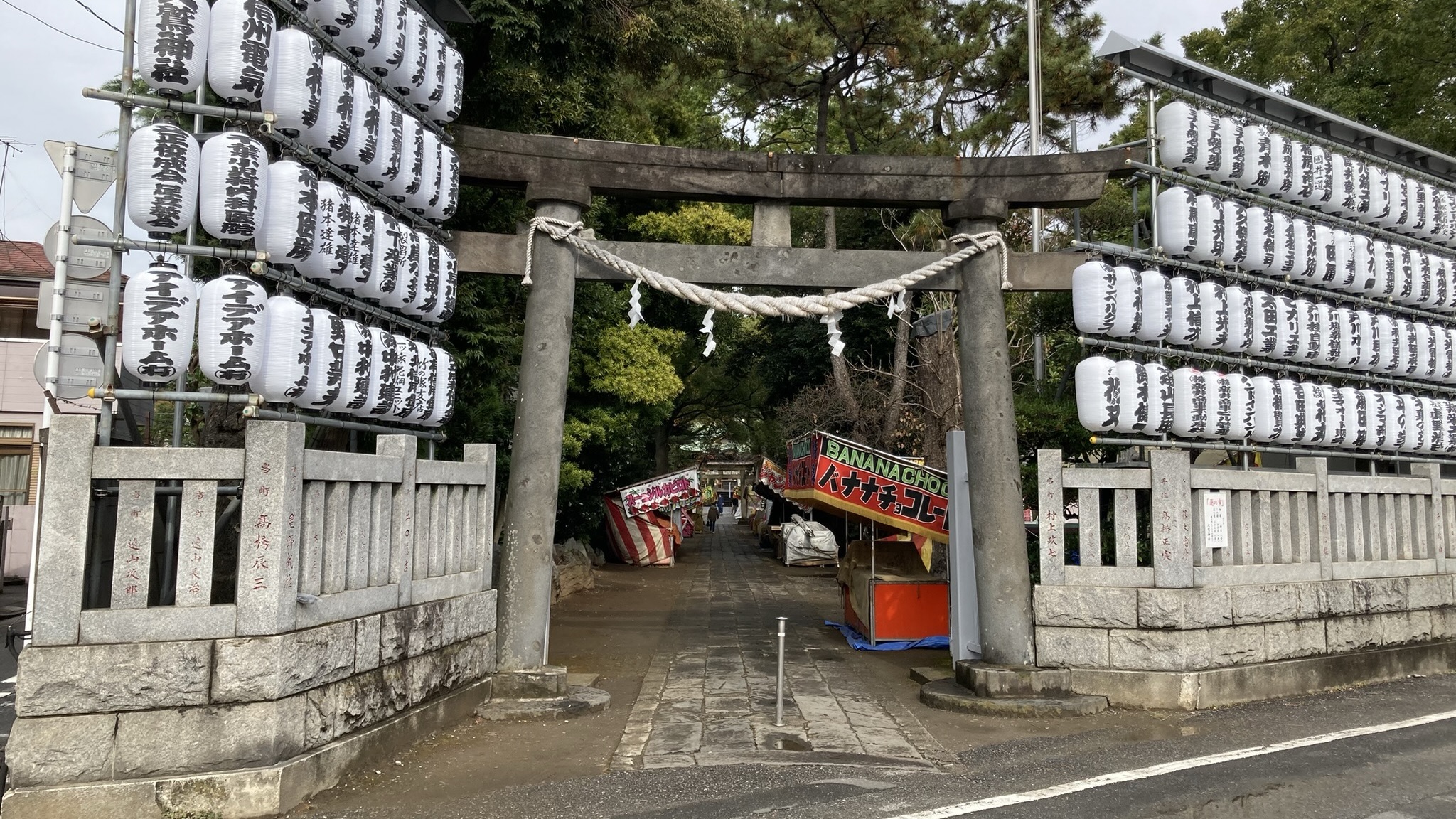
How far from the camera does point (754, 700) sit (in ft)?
30.5

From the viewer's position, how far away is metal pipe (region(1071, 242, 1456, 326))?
9422mm

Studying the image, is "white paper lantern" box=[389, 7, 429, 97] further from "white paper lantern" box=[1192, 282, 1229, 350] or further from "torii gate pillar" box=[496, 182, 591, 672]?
"white paper lantern" box=[1192, 282, 1229, 350]

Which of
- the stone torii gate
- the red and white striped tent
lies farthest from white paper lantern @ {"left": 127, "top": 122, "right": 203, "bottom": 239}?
the red and white striped tent

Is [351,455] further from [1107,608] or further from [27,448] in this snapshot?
[27,448]

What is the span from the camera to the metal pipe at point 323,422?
20.4 feet

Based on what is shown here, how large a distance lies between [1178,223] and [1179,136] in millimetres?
901

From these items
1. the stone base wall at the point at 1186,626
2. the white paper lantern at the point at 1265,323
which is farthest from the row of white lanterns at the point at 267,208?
the white paper lantern at the point at 1265,323

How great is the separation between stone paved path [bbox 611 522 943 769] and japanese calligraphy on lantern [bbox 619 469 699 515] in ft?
26.3

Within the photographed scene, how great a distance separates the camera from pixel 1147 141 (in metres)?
9.91

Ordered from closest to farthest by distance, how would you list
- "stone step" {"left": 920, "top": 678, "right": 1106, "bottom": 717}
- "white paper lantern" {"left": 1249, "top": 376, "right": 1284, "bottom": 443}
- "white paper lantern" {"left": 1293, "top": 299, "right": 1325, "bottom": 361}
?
"stone step" {"left": 920, "top": 678, "right": 1106, "bottom": 717} → "white paper lantern" {"left": 1249, "top": 376, "right": 1284, "bottom": 443} → "white paper lantern" {"left": 1293, "top": 299, "right": 1325, "bottom": 361}

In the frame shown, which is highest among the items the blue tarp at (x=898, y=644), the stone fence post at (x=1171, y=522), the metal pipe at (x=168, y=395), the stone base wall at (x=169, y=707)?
the metal pipe at (x=168, y=395)

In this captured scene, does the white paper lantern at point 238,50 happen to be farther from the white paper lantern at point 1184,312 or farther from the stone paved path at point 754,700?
the white paper lantern at point 1184,312

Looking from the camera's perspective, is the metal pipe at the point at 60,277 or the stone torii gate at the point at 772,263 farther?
the stone torii gate at the point at 772,263

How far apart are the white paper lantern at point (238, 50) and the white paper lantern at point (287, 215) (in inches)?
20.4
